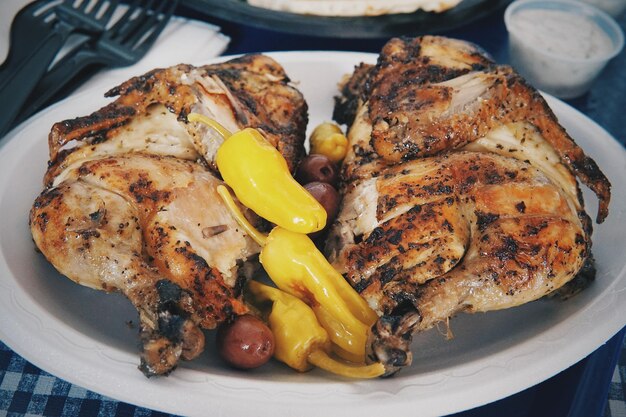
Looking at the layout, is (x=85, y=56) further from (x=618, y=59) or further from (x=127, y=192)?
(x=618, y=59)

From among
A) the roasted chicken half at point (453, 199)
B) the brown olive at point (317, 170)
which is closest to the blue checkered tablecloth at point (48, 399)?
the roasted chicken half at point (453, 199)

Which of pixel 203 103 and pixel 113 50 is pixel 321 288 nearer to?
pixel 203 103

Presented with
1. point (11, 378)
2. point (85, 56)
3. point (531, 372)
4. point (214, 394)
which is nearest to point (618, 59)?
point (531, 372)

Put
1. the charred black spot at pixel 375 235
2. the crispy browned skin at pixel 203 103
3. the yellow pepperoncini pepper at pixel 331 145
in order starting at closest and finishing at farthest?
the charred black spot at pixel 375 235, the crispy browned skin at pixel 203 103, the yellow pepperoncini pepper at pixel 331 145

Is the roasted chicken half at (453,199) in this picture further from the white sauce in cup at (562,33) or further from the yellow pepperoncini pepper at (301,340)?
the white sauce in cup at (562,33)

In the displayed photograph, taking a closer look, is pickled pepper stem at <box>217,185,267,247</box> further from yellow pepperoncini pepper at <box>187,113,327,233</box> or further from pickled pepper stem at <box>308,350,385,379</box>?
pickled pepper stem at <box>308,350,385,379</box>

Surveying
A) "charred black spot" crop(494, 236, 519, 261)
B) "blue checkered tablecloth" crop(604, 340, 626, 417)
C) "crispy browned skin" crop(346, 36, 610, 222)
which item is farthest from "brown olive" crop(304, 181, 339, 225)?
"blue checkered tablecloth" crop(604, 340, 626, 417)
